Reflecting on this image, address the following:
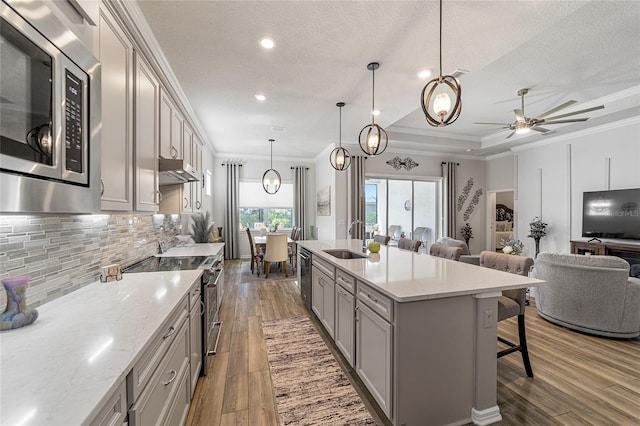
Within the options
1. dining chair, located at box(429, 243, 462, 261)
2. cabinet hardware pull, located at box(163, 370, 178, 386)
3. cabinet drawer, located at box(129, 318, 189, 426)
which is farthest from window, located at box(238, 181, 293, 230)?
cabinet hardware pull, located at box(163, 370, 178, 386)

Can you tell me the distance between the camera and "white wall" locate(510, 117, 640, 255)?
4.63 metres

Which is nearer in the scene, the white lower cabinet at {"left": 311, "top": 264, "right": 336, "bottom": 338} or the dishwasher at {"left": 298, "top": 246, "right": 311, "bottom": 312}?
the white lower cabinet at {"left": 311, "top": 264, "right": 336, "bottom": 338}

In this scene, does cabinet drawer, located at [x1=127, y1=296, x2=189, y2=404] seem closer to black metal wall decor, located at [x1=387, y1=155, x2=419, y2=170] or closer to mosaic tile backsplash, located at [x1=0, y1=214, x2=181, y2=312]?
mosaic tile backsplash, located at [x1=0, y1=214, x2=181, y2=312]

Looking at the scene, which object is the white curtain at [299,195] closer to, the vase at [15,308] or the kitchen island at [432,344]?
the kitchen island at [432,344]

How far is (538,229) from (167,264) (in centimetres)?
701

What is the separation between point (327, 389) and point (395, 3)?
3.03m

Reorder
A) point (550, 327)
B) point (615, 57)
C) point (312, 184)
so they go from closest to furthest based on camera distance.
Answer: point (615, 57)
point (550, 327)
point (312, 184)

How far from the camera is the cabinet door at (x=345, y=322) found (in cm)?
222

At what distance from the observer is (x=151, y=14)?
2.10m

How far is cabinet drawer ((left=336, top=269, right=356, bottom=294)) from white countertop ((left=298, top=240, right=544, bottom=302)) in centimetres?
8

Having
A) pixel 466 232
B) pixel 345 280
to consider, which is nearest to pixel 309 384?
pixel 345 280

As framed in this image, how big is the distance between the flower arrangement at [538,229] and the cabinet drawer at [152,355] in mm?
6972

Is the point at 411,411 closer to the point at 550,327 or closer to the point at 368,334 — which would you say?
the point at 368,334

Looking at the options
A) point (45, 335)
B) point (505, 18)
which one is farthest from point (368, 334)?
point (505, 18)
